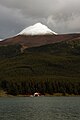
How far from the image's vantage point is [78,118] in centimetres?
8888

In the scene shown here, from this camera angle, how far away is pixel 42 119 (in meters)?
88.8

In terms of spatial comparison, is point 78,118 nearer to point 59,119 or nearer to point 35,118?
point 59,119

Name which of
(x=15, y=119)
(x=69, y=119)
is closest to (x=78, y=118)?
(x=69, y=119)

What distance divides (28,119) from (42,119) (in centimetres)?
348

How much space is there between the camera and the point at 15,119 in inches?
3529

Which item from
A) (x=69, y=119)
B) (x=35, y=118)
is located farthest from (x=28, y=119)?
(x=69, y=119)

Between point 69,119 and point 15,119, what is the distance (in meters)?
13.4

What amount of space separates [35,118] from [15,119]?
17.5 ft

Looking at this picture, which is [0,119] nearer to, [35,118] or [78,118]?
[35,118]

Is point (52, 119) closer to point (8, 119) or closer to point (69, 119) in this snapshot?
point (69, 119)

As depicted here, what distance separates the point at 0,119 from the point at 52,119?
13040 millimetres

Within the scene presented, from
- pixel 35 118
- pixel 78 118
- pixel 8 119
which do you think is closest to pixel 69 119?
pixel 78 118

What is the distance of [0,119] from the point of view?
8975 cm

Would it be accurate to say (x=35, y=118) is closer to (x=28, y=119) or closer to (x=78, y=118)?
(x=28, y=119)
